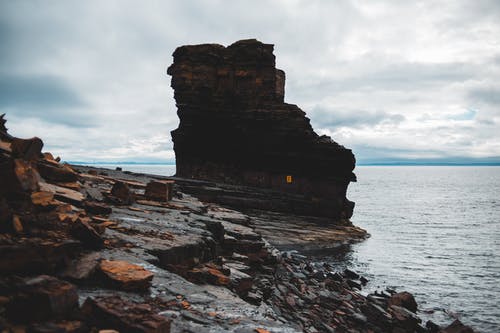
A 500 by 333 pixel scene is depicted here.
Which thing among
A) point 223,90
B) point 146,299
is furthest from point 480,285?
point 223,90

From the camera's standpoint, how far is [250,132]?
1428 inches

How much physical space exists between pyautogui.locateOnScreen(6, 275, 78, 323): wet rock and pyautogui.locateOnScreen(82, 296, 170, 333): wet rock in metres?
0.19

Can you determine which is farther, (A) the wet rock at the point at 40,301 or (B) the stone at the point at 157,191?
(B) the stone at the point at 157,191

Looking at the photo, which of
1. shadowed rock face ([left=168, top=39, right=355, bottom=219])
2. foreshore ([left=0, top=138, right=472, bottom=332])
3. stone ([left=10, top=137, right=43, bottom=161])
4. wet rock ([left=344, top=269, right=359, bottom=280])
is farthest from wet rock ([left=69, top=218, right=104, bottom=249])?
shadowed rock face ([left=168, top=39, right=355, bottom=219])

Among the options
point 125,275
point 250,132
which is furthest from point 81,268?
point 250,132

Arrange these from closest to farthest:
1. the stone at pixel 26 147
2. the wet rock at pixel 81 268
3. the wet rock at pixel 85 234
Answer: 1. the wet rock at pixel 81 268
2. the wet rock at pixel 85 234
3. the stone at pixel 26 147

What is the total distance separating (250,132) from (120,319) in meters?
33.5

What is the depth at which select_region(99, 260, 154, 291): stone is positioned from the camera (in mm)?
4301

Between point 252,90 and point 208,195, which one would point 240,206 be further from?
point 252,90

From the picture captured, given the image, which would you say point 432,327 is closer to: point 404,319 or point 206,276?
point 404,319

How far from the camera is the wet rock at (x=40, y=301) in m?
2.96

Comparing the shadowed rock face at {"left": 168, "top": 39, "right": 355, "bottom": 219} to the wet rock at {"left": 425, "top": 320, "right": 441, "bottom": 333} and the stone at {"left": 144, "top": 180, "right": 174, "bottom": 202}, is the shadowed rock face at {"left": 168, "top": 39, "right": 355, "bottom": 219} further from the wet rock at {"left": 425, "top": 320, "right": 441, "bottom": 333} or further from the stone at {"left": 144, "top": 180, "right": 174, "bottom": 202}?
the stone at {"left": 144, "top": 180, "right": 174, "bottom": 202}

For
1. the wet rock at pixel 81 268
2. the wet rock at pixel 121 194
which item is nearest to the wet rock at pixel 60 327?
the wet rock at pixel 81 268

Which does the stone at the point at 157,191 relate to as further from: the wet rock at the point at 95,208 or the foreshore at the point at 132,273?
the wet rock at the point at 95,208
